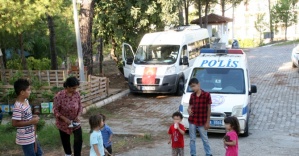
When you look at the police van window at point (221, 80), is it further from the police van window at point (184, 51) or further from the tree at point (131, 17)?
the tree at point (131, 17)

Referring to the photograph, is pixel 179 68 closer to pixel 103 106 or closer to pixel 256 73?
pixel 103 106

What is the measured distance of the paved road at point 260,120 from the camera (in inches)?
358

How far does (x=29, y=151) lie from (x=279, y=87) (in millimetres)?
14063

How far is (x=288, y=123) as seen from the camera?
11844mm

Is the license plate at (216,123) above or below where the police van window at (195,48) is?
below

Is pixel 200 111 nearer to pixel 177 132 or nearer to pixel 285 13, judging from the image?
pixel 177 132

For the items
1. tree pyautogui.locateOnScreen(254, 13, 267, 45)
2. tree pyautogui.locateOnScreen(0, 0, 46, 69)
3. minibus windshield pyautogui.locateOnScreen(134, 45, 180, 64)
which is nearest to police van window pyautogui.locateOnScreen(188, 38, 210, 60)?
minibus windshield pyautogui.locateOnScreen(134, 45, 180, 64)

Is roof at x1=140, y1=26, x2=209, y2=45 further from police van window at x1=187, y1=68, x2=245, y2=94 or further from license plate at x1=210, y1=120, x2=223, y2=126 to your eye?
license plate at x1=210, y1=120, x2=223, y2=126

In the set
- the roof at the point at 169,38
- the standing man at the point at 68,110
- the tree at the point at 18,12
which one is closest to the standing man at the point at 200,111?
the standing man at the point at 68,110

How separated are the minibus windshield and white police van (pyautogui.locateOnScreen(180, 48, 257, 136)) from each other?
5482mm

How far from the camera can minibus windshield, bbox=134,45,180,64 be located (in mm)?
17203

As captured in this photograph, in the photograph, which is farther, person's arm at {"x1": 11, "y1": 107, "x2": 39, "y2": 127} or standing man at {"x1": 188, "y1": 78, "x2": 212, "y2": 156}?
standing man at {"x1": 188, "y1": 78, "x2": 212, "y2": 156}

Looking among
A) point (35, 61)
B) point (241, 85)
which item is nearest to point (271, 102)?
point (241, 85)

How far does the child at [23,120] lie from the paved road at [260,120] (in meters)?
2.91
